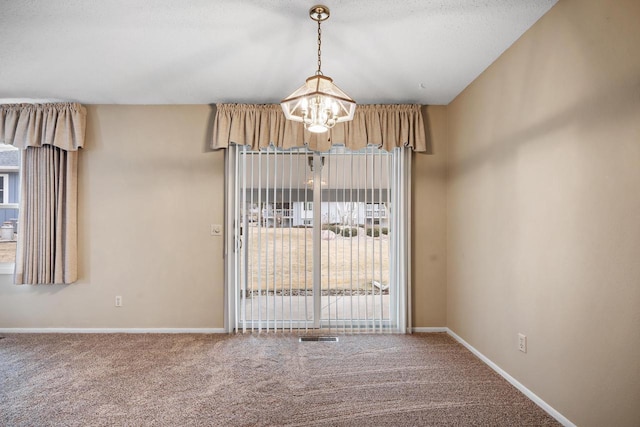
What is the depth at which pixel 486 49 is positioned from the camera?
2.48 m

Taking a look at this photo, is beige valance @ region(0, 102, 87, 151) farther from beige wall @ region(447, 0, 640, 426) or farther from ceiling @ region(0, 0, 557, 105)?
beige wall @ region(447, 0, 640, 426)

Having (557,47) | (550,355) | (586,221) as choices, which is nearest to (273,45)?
(557,47)

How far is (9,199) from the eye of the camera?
3.67 meters

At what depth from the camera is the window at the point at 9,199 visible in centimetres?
364

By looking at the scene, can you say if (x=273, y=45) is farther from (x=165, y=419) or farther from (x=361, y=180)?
(x=165, y=419)

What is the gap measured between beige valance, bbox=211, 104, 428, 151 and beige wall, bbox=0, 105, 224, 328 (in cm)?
30

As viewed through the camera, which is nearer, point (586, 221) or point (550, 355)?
point (586, 221)

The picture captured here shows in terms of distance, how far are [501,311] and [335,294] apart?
162cm

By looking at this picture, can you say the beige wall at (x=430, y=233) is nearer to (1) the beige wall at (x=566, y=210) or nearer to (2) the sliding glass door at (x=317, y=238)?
(2) the sliding glass door at (x=317, y=238)

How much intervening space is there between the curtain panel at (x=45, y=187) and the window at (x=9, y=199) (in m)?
0.28

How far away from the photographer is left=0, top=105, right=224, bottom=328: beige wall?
11.6 ft

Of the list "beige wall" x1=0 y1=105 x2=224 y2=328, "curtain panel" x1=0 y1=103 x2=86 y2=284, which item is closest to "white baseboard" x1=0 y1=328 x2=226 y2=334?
"beige wall" x1=0 y1=105 x2=224 y2=328

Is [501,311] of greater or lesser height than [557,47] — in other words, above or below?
below

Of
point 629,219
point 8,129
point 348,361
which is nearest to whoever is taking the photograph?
point 629,219
